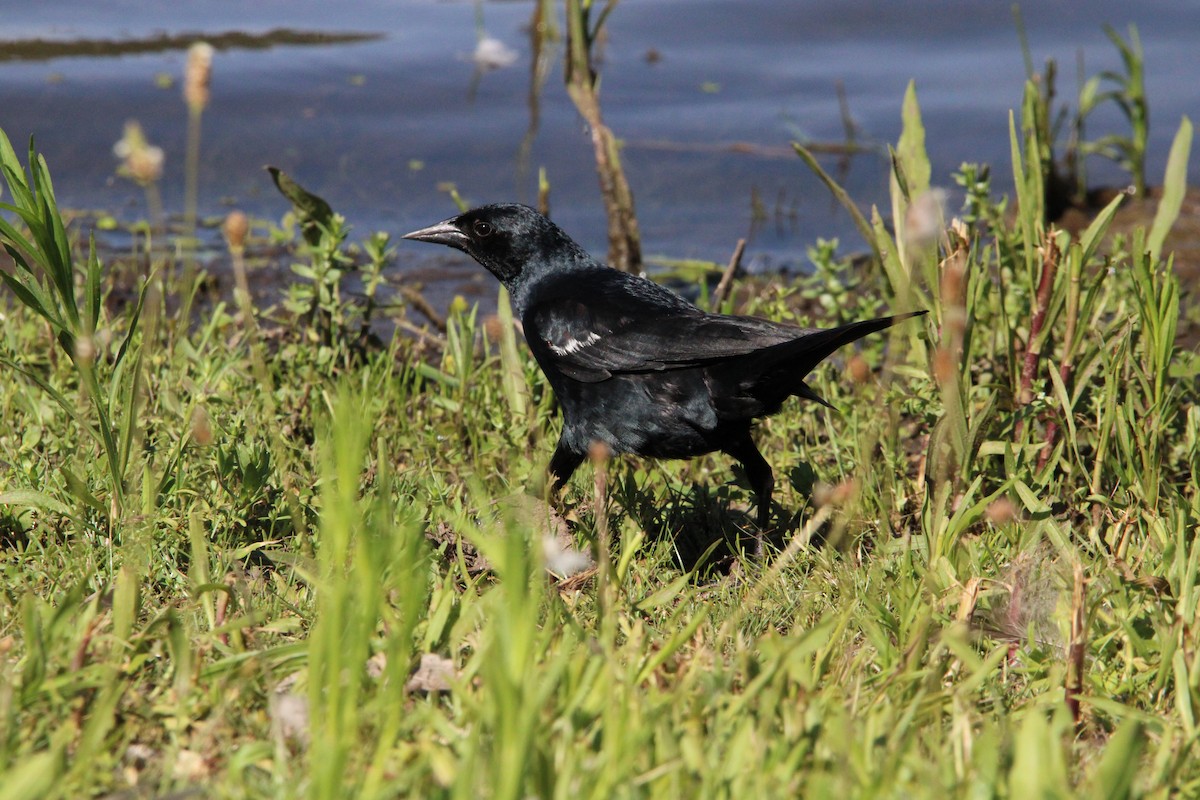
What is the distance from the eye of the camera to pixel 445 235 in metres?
4.75

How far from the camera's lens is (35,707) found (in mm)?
2342

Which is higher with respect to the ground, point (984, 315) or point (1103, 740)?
point (984, 315)

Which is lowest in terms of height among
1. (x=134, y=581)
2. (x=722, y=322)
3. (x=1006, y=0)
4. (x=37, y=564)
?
(x=37, y=564)

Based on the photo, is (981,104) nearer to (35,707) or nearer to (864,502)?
(864,502)

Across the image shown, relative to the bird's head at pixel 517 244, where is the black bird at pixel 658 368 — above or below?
below

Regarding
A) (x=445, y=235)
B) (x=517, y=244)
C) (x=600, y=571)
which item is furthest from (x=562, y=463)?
(x=600, y=571)

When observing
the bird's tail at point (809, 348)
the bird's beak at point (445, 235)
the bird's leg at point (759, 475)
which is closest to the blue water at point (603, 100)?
the bird's beak at point (445, 235)

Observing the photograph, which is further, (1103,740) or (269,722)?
(1103,740)

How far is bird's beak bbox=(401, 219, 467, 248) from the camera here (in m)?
4.72

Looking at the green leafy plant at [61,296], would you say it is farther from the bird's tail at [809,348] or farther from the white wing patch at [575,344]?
the bird's tail at [809,348]

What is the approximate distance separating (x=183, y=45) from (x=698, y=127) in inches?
156

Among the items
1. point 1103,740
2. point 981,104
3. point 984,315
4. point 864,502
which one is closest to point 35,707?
point 1103,740

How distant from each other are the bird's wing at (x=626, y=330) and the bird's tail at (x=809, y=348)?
0.16ft

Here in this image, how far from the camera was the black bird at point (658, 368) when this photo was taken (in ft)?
12.2
